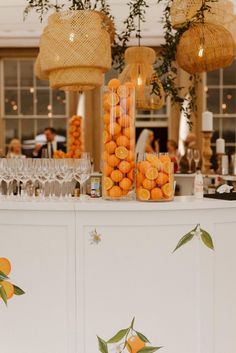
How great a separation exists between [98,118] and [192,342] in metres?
8.12

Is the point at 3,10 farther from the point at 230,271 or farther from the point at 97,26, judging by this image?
the point at 230,271

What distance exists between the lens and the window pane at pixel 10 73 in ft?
36.3

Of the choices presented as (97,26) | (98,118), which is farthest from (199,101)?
(97,26)

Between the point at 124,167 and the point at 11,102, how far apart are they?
342 inches

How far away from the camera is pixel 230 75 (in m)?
11.0

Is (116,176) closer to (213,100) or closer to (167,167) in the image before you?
(167,167)

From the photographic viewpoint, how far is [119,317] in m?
2.84

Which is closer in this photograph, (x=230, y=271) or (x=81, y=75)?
(x=230, y=271)

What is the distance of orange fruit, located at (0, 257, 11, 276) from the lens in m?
2.87

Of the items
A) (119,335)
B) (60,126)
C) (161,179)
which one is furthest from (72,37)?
(60,126)

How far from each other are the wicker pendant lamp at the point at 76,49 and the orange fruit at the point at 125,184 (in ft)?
2.38

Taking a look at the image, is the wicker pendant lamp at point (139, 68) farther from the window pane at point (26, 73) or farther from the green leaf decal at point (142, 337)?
the window pane at point (26, 73)

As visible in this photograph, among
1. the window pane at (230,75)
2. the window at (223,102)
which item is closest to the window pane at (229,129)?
the window at (223,102)

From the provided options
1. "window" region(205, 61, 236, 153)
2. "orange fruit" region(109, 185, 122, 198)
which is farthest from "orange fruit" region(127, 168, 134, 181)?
"window" region(205, 61, 236, 153)
